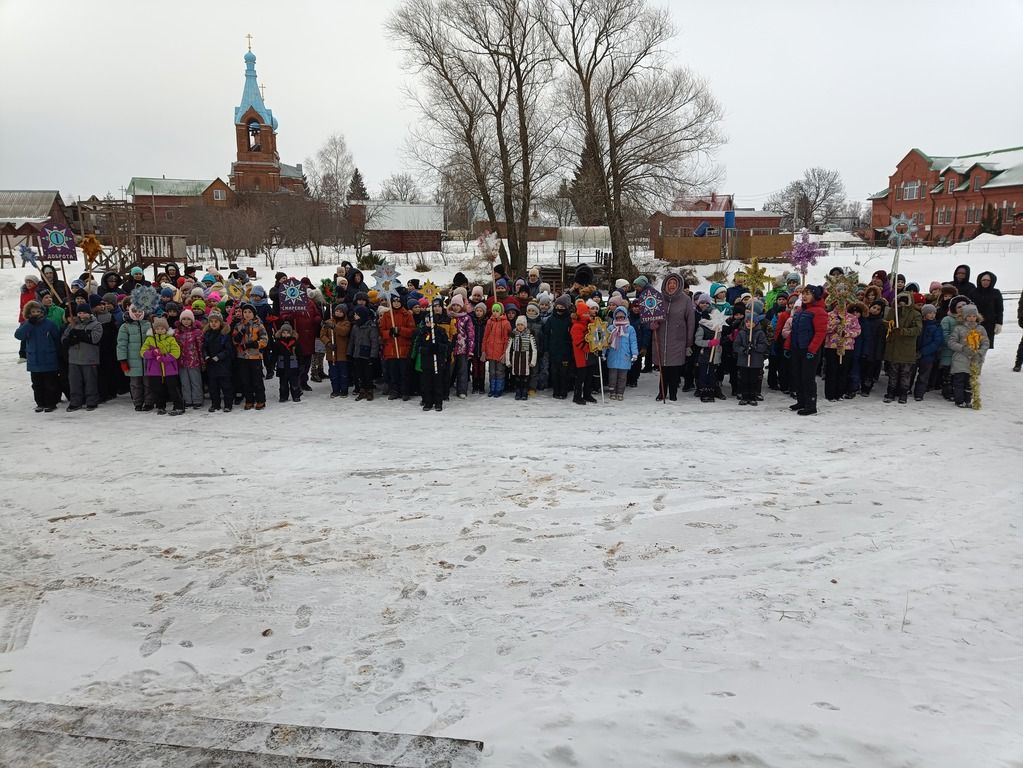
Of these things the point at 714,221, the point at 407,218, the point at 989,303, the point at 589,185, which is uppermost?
the point at 714,221

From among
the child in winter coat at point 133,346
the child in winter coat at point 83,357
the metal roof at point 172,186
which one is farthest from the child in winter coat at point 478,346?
the metal roof at point 172,186

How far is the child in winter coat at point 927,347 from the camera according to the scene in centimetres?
1010

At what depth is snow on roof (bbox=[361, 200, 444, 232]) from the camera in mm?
53062

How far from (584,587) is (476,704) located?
57.6 inches

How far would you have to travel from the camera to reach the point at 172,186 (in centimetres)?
7656

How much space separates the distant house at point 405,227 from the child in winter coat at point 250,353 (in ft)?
137

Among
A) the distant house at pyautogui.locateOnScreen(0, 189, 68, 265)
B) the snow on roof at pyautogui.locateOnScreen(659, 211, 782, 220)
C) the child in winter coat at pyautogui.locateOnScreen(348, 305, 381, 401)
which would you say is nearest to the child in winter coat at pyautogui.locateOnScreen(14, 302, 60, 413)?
the child in winter coat at pyautogui.locateOnScreen(348, 305, 381, 401)

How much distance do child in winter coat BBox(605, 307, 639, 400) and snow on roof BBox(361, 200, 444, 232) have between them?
44311 mm

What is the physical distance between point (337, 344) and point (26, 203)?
59529 millimetres

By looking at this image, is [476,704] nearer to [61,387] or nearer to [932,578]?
[932,578]

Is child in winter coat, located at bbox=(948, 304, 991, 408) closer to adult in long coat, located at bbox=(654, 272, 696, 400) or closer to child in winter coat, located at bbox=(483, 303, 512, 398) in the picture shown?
adult in long coat, located at bbox=(654, 272, 696, 400)

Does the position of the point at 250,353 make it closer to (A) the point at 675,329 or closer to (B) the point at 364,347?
(B) the point at 364,347

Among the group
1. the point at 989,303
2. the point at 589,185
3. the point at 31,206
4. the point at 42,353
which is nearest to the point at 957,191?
the point at 589,185

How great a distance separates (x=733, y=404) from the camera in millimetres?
10445
